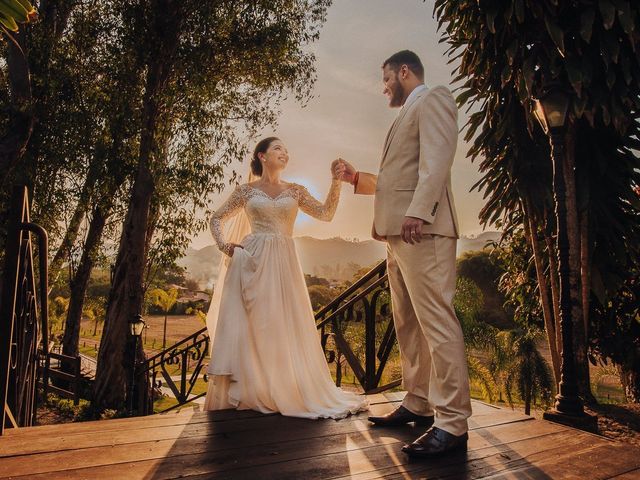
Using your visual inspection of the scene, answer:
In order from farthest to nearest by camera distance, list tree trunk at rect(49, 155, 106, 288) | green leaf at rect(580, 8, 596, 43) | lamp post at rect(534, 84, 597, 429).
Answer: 1. tree trunk at rect(49, 155, 106, 288)
2. green leaf at rect(580, 8, 596, 43)
3. lamp post at rect(534, 84, 597, 429)

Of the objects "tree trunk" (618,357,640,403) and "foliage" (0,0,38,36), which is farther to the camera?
"tree trunk" (618,357,640,403)

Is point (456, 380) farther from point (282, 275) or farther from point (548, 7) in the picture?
point (548, 7)

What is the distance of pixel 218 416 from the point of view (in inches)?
106

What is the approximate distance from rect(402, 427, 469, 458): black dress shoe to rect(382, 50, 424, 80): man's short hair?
1862 millimetres

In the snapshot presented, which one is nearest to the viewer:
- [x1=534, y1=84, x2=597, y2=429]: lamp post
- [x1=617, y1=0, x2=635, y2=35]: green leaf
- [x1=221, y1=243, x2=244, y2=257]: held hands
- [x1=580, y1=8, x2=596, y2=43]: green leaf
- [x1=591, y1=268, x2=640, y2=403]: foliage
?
[x1=534, y1=84, x2=597, y2=429]: lamp post

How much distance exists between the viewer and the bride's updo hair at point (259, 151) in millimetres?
3709

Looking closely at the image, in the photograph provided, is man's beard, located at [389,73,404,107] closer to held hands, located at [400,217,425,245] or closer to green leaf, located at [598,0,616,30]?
held hands, located at [400,217,425,245]

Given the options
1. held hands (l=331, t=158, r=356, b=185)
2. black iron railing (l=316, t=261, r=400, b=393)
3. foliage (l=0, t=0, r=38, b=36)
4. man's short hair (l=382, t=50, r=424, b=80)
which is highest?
man's short hair (l=382, t=50, r=424, b=80)

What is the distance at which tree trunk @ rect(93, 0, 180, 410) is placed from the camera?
9125 millimetres

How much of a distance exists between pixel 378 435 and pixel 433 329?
0.64m

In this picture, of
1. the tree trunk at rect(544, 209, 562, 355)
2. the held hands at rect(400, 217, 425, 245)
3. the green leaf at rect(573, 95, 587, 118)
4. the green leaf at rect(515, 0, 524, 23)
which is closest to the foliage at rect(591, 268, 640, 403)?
the tree trunk at rect(544, 209, 562, 355)

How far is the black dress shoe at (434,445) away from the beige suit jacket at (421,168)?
3.06ft

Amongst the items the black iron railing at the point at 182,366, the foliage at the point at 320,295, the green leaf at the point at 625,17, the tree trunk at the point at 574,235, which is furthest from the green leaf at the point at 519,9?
the foliage at the point at 320,295

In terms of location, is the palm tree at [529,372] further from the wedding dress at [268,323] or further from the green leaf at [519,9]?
the wedding dress at [268,323]
